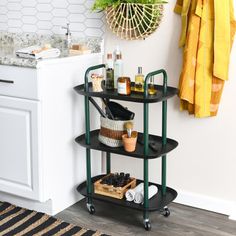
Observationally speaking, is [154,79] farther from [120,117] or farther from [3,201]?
[3,201]

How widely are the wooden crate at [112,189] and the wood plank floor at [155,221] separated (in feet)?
0.48

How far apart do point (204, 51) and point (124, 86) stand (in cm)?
47

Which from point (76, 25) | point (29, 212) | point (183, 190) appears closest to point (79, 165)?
point (29, 212)

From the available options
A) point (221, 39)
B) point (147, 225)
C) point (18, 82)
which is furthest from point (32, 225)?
point (221, 39)

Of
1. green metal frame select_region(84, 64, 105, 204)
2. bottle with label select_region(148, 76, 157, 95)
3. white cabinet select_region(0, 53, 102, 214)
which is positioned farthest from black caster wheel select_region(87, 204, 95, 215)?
bottle with label select_region(148, 76, 157, 95)

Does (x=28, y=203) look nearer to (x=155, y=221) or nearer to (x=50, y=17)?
(x=155, y=221)

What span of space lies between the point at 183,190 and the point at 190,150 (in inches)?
10.5

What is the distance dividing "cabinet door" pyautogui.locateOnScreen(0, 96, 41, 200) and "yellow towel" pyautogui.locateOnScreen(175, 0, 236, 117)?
85 cm

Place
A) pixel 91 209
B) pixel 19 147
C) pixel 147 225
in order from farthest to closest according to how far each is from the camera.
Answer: pixel 91 209, pixel 19 147, pixel 147 225

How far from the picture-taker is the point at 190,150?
117 inches

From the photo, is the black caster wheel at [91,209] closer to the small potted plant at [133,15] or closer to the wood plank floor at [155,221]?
the wood plank floor at [155,221]

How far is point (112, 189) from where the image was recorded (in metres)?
2.85

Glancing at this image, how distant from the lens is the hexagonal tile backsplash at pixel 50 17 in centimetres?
310

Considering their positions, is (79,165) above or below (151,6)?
below
